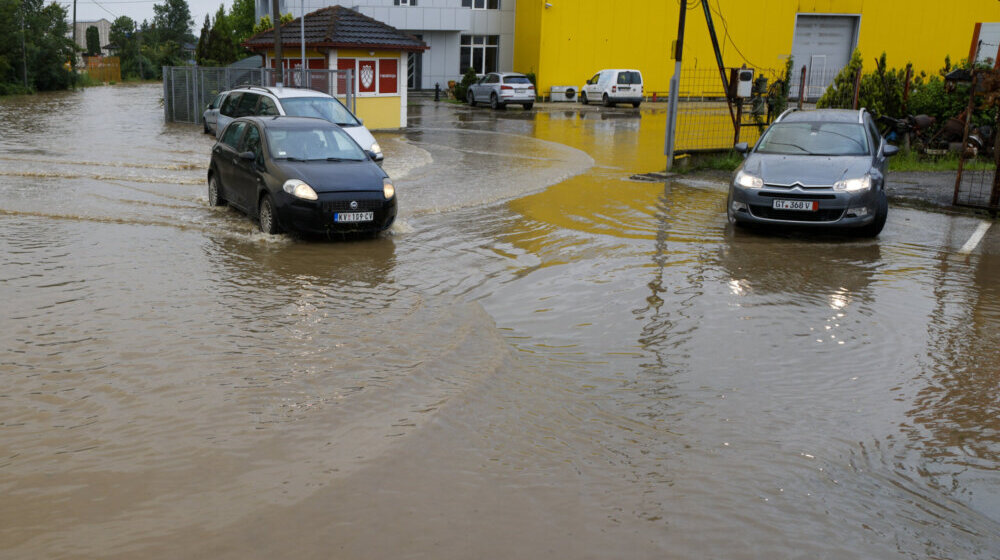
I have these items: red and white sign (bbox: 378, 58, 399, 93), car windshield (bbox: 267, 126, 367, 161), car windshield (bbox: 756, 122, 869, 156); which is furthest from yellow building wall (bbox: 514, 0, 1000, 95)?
car windshield (bbox: 267, 126, 367, 161)

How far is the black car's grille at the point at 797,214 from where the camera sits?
10930 millimetres

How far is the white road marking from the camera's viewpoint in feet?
36.1

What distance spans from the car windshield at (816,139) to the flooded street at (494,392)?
1.32 m

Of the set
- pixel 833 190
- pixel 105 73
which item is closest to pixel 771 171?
pixel 833 190

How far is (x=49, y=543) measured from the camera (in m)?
4.01

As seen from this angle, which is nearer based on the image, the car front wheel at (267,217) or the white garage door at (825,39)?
the car front wheel at (267,217)

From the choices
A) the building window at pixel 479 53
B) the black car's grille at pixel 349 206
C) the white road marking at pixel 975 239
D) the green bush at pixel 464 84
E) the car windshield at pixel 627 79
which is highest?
the building window at pixel 479 53

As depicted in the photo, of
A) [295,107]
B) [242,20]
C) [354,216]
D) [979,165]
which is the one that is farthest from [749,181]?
[242,20]

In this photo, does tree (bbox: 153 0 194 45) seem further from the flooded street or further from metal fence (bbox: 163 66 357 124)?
the flooded street

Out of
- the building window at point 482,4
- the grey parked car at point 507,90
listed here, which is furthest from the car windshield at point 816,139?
the building window at point 482,4

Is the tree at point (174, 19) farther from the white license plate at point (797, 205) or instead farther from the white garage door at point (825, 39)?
the white license plate at point (797, 205)

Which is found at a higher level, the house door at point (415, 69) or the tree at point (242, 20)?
the tree at point (242, 20)

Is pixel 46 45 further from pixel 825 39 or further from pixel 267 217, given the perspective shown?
pixel 267 217

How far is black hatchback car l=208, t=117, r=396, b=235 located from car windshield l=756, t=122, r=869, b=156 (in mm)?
5429
